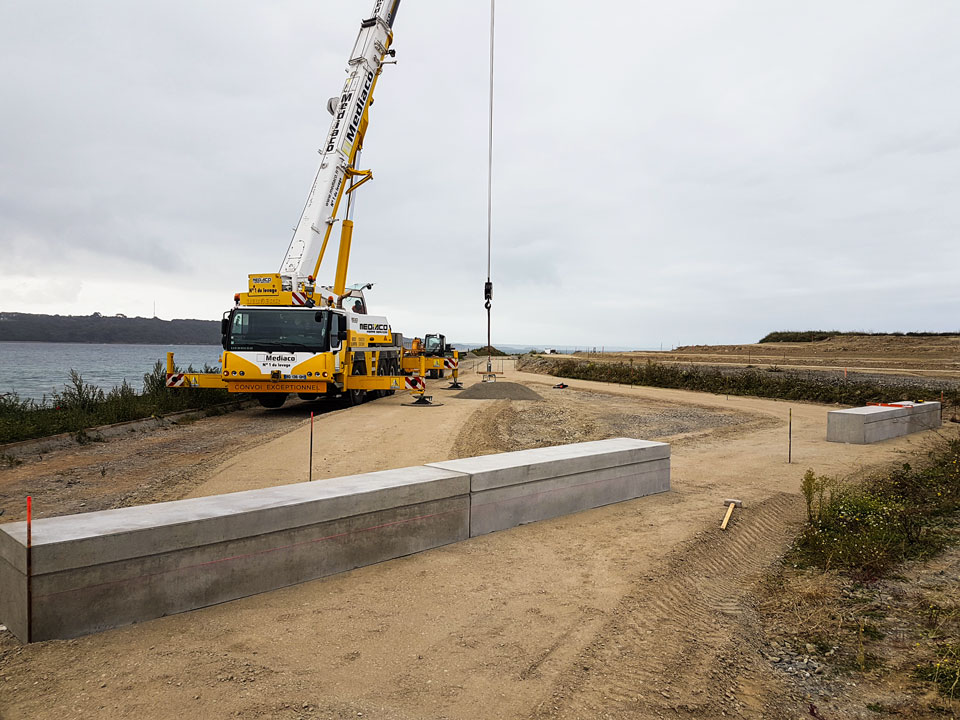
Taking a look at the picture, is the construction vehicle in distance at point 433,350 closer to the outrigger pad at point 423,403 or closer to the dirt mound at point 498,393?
the dirt mound at point 498,393

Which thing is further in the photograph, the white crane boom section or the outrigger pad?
the outrigger pad

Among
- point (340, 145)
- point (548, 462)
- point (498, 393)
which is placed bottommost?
point (498, 393)

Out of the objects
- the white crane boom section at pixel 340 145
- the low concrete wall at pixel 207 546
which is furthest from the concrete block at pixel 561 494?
the white crane boom section at pixel 340 145

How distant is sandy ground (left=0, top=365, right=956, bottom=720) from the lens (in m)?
3.45

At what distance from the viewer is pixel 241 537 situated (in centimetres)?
461

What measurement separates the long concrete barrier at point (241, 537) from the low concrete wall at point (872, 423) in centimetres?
896

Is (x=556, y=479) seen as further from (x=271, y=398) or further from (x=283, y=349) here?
(x=271, y=398)

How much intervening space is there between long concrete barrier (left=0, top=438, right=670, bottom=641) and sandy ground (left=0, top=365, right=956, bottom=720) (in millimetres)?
151

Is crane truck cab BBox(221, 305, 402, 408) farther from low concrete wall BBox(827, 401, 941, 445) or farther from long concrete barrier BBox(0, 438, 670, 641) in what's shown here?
low concrete wall BBox(827, 401, 941, 445)

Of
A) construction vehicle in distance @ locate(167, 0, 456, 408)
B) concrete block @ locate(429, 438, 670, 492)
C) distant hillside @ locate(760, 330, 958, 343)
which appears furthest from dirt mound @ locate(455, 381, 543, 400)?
distant hillside @ locate(760, 330, 958, 343)

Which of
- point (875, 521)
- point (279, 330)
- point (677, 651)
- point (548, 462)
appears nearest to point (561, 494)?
point (548, 462)

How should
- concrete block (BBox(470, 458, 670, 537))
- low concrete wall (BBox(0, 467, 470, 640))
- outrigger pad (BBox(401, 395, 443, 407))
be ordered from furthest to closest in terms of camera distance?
outrigger pad (BBox(401, 395, 443, 407)), concrete block (BBox(470, 458, 670, 537)), low concrete wall (BBox(0, 467, 470, 640))

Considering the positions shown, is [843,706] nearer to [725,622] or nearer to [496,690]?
[725,622]

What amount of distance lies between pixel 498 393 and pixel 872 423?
1178 cm
